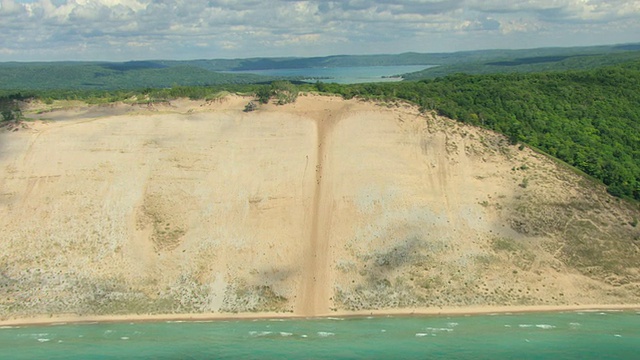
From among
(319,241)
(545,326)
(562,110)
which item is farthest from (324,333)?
(562,110)

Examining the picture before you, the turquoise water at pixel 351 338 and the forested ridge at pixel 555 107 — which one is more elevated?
the forested ridge at pixel 555 107

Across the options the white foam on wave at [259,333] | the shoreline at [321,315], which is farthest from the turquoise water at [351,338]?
the shoreline at [321,315]

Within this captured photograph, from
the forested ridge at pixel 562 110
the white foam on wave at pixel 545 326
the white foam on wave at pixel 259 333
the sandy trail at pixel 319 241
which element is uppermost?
the forested ridge at pixel 562 110

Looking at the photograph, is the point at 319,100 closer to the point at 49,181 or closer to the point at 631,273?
the point at 49,181

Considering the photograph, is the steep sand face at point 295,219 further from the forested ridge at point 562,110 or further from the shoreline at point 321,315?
the forested ridge at point 562,110

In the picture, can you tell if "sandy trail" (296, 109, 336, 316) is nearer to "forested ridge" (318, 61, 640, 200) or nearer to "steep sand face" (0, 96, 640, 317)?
"steep sand face" (0, 96, 640, 317)

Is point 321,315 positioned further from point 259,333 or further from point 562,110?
point 562,110

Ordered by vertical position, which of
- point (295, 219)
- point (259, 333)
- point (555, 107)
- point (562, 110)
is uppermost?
point (555, 107)
